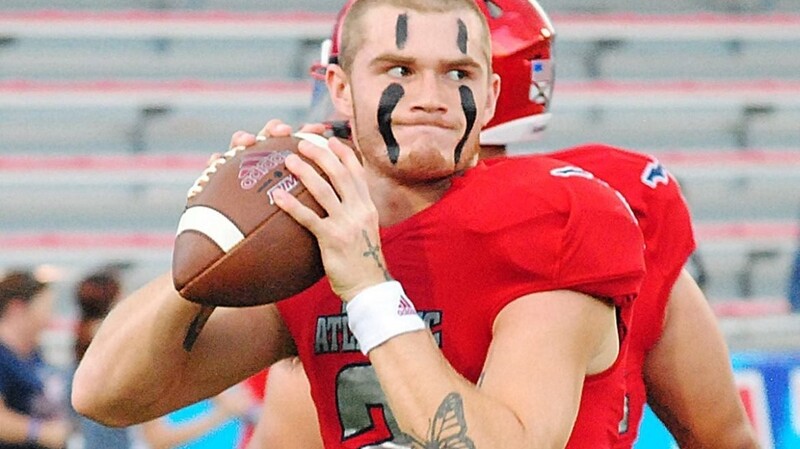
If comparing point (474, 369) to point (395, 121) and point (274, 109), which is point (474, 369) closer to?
point (395, 121)

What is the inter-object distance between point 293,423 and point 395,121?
0.88m

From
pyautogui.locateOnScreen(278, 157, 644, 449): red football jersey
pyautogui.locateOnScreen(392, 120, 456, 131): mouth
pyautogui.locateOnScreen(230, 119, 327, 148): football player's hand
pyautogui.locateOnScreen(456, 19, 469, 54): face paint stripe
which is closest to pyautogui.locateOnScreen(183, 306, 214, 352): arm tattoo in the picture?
pyautogui.locateOnScreen(278, 157, 644, 449): red football jersey

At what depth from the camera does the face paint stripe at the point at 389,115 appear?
1886 millimetres

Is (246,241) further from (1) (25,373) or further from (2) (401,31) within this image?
(1) (25,373)

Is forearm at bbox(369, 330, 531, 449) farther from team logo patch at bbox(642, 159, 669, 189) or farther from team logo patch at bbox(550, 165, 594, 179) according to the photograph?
team logo patch at bbox(642, 159, 669, 189)

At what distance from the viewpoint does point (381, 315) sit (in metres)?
1.72

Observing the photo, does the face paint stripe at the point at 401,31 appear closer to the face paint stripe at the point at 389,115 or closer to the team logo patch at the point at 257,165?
the face paint stripe at the point at 389,115

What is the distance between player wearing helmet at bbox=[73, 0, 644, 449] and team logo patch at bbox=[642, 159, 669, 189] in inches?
18.4

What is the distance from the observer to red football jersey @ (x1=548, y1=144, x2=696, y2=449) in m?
2.36

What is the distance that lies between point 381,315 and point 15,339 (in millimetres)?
3478

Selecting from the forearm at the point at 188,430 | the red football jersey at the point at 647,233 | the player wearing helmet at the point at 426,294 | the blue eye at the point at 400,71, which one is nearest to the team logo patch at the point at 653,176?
the red football jersey at the point at 647,233

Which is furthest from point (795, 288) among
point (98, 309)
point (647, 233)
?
point (647, 233)

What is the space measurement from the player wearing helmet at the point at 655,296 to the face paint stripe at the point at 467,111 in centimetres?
43

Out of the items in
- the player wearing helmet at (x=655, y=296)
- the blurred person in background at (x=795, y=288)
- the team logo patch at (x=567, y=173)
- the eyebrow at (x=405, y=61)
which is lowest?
the blurred person in background at (x=795, y=288)
